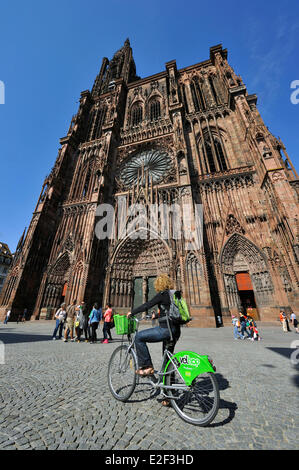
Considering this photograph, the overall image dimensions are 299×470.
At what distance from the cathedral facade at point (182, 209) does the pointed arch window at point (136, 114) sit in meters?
1.59

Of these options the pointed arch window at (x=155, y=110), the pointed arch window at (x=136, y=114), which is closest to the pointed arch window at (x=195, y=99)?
the pointed arch window at (x=155, y=110)

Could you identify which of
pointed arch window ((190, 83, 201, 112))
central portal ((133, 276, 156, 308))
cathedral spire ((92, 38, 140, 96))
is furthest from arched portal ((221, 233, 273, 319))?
cathedral spire ((92, 38, 140, 96))

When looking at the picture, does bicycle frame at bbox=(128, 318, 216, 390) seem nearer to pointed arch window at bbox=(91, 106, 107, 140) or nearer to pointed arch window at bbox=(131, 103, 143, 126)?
pointed arch window at bbox=(131, 103, 143, 126)

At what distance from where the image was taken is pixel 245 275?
41.7 feet

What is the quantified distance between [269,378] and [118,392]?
8.11 ft

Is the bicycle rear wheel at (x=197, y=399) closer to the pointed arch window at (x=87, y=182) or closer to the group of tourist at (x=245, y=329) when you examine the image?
the group of tourist at (x=245, y=329)

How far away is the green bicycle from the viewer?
180 centimetres

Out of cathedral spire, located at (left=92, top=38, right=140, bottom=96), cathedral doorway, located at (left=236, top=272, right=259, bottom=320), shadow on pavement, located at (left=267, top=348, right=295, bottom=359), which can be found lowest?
shadow on pavement, located at (left=267, top=348, right=295, bottom=359)

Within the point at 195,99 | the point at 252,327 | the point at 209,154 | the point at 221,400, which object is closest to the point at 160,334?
the point at 221,400

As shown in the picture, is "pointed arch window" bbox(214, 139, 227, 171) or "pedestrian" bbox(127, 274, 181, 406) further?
"pointed arch window" bbox(214, 139, 227, 171)

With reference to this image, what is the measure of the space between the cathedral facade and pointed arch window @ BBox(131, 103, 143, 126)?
1.59 metres

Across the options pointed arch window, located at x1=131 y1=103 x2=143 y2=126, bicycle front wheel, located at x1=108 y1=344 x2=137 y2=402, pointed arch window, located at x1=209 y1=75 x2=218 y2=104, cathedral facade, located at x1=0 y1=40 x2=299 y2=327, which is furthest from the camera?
pointed arch window, located at x1=131 y1=103 x2=143 y2=126

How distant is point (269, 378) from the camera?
3016 mm

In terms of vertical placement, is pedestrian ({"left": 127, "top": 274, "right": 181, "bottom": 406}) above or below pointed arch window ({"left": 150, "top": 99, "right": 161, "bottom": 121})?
below
